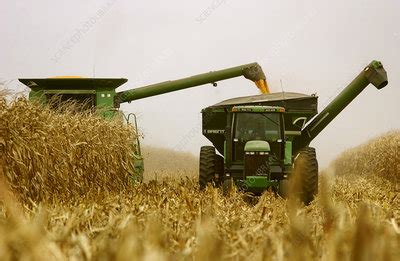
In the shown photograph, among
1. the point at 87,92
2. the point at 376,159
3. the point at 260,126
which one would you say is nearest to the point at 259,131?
the point at 260,126

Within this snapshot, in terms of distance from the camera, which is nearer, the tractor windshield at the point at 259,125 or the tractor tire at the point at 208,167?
the tractor windshield at the point at 259,125

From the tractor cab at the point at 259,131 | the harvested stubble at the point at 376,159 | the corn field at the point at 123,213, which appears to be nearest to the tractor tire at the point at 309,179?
the tractor cab at the point at 259,131

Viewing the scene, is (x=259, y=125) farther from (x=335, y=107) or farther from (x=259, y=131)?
(x=335, y=107)

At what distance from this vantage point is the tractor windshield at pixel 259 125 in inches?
356

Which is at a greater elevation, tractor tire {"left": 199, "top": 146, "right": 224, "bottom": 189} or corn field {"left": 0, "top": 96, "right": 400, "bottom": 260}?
corn field {"left": 0, "top": 96, "right": 400, "bottom": 260}

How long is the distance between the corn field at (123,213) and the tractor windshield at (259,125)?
1039 millimetres

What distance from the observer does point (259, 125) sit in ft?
29.8

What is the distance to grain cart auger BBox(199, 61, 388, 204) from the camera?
8570mm

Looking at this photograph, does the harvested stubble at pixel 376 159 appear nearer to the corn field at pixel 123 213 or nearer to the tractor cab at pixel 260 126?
the tractor cab at pixel 260 126

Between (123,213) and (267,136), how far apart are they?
5.62 m

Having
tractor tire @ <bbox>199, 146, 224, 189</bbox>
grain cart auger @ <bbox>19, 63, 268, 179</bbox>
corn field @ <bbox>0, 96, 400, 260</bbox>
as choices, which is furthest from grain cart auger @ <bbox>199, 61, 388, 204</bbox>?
grain cart auger @ <bbox>19, 63, 268, 179</bbox>

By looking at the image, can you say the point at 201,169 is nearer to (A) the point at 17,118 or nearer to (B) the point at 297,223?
(A) the point at 17,118

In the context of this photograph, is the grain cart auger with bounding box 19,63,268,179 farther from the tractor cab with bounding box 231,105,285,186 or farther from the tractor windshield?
the tractor windshield

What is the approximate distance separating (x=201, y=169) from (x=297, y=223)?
8326 millimetres
